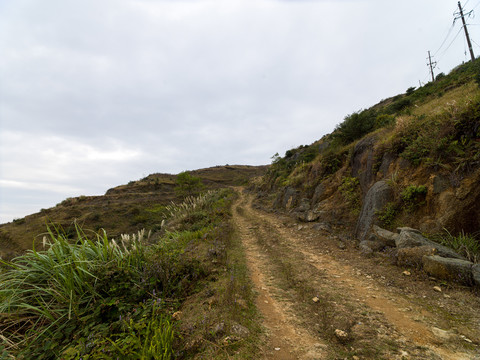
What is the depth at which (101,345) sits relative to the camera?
85.4 inches

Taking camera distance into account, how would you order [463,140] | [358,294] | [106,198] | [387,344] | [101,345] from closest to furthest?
[101,345] → [387,344] → [358,294] → [463,140] → [106,198]

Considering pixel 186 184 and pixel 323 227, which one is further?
pixel 186 184

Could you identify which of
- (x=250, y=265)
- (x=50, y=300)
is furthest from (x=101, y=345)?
(x=250, y=265)

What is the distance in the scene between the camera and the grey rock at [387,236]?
18.3ft

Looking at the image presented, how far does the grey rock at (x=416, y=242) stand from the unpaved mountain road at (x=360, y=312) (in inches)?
26.5

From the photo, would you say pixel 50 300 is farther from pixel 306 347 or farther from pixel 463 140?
pixel 463 140

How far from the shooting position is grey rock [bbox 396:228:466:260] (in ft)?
14.1

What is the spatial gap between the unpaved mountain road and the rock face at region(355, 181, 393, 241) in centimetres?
160

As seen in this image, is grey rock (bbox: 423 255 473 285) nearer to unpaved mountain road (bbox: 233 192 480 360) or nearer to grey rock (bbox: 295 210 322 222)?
unpaved mountain road (bbox: 233 192 480 360)

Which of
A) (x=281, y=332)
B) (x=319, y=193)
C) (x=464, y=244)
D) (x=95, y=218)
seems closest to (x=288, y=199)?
(x=319, y=193)

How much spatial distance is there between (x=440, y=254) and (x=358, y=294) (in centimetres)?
223

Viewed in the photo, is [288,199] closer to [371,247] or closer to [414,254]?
[371,247]

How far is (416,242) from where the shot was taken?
488cm

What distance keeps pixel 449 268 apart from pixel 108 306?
6.23 metres
